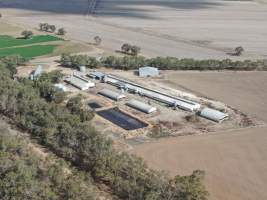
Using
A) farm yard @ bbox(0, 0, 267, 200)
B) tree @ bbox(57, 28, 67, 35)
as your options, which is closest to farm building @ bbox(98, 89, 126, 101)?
farm yard @ bbox(0, 0, 267, 200)

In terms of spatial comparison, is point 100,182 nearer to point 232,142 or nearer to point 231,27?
point 232,142

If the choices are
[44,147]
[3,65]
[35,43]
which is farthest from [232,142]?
[35,43]

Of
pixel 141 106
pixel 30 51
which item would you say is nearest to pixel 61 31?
pixel 30 51

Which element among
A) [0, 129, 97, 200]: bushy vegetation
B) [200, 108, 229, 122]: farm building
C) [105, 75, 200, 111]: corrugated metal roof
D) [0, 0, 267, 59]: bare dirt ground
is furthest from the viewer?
[0, 0, 267, 59]: bare dirt ground

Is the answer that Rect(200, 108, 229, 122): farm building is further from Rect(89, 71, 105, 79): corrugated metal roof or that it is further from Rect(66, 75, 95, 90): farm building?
Rect(89, 71, 105, 79): corrugated metal roof

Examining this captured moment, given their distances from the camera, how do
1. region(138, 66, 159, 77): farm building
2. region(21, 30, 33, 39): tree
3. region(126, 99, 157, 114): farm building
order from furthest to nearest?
region(21, 30, 33, 39): tree < region(138, 66, 159, 77): farm building < region(126, 99, 157, 114): farm building

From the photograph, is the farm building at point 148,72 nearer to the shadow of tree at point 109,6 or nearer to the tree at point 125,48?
the tree at point 125,48
